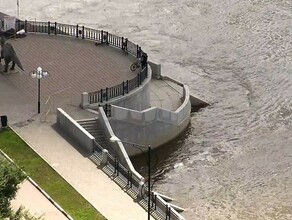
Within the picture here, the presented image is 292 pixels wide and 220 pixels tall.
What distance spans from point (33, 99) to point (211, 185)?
1199 centimetres

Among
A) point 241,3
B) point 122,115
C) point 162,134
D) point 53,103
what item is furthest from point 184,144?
point 241,3

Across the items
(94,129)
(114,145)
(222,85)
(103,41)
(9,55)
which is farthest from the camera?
(222,85)

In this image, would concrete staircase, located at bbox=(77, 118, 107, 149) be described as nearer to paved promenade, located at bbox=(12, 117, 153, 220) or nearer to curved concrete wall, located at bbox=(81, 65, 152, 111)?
paved promenade, located at bbox=(12, 117, 153, 220)

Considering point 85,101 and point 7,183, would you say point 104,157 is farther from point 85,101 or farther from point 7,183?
point 7,183

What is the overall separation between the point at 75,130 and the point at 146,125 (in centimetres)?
498

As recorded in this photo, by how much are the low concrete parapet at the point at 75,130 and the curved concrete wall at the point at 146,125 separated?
2.49 m

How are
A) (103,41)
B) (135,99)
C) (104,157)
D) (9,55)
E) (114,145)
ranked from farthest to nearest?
(103,41)
(9,55)
(135,99)
(114,145)
(104,157)

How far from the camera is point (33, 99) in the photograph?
47000 mm

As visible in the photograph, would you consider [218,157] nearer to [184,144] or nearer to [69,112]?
[184,144]

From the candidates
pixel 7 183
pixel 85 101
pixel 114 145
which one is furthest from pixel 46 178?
pixel 7 183

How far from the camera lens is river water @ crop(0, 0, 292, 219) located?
4222 centimetres

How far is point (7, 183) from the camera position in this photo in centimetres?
2845

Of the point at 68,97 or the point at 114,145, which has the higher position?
the point at 68,97

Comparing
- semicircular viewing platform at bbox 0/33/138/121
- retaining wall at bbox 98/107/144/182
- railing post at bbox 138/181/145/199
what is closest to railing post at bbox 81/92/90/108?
semicircular viewing platform at bbox 0/33/138/121
